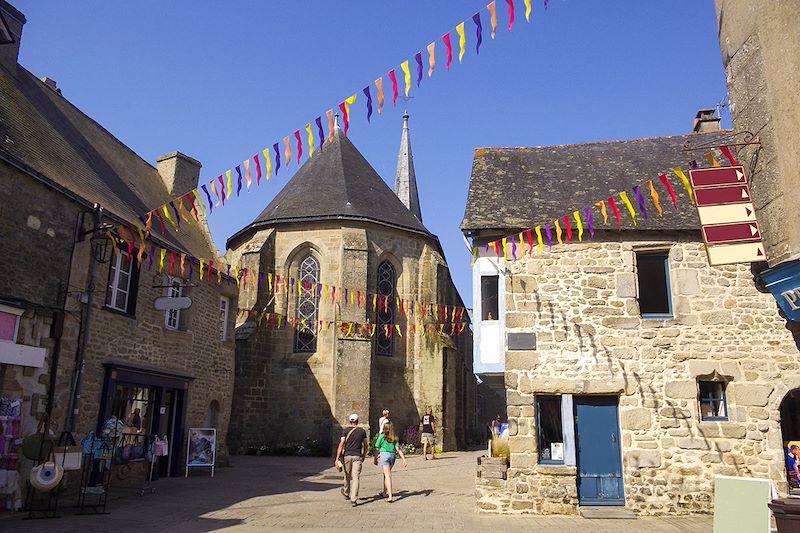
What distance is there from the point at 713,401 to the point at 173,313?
418 inches

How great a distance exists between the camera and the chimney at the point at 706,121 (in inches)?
515

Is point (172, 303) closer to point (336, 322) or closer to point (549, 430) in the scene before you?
point (549, 430)

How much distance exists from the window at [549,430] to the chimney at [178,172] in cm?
1223

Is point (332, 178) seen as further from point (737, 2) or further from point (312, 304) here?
point (737, 2)

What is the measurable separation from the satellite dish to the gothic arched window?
9.61 m

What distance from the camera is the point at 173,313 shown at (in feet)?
44.3

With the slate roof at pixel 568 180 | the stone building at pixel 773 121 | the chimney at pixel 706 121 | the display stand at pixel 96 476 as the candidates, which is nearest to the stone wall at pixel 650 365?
the slate roof at pixel 568 180

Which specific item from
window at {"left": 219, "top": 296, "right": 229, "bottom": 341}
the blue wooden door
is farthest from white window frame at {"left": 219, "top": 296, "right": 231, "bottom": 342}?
the blue wooden door

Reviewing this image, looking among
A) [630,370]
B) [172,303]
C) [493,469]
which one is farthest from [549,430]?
[172,303]

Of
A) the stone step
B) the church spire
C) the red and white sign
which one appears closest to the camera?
the red and white sign

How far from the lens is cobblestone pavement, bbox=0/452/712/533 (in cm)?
782

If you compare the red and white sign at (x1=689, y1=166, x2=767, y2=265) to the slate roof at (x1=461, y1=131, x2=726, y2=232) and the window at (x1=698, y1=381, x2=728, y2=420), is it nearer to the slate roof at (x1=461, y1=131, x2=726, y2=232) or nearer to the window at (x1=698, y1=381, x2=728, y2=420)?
the slate roof at (x1=461, y1=131, x2=726, y2=232)

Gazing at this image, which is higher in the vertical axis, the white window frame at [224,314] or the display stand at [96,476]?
the white window frame at [224,314]

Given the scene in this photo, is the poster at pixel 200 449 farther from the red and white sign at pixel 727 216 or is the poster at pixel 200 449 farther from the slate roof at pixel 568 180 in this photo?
the red and white sign at pixel 727 216
